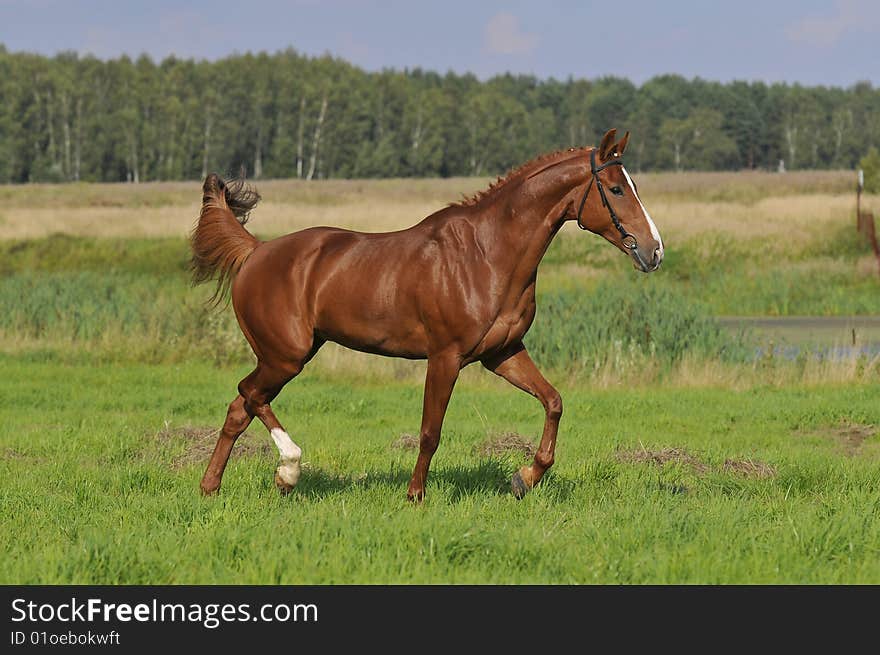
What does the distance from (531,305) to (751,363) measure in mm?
8696

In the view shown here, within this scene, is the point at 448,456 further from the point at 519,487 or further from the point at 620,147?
the point at 620,147

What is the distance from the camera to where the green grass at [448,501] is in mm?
6012

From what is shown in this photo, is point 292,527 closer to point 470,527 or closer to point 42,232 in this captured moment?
point 470,527

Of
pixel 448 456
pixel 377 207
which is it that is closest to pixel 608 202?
pixel 448 456

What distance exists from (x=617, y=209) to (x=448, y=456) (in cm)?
337

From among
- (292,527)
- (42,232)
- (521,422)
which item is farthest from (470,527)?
(42,232)

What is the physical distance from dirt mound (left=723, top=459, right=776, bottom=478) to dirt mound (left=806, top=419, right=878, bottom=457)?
1889 millimetres

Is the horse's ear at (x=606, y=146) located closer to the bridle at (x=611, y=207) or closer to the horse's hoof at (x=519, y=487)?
the bridle at (x=611, y=207)

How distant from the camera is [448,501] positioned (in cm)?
766

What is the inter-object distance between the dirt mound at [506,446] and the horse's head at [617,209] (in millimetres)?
3116

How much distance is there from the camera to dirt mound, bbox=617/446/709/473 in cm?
937

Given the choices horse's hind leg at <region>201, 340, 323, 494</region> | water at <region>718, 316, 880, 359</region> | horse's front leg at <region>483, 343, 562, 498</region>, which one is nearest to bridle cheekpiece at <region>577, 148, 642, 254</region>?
horse's front leg at <region>483, 343, 562, 498</region>

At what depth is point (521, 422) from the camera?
12352 mm

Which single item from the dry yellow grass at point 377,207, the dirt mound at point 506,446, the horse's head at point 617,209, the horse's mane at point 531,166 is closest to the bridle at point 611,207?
the horse's head at point 617,209
